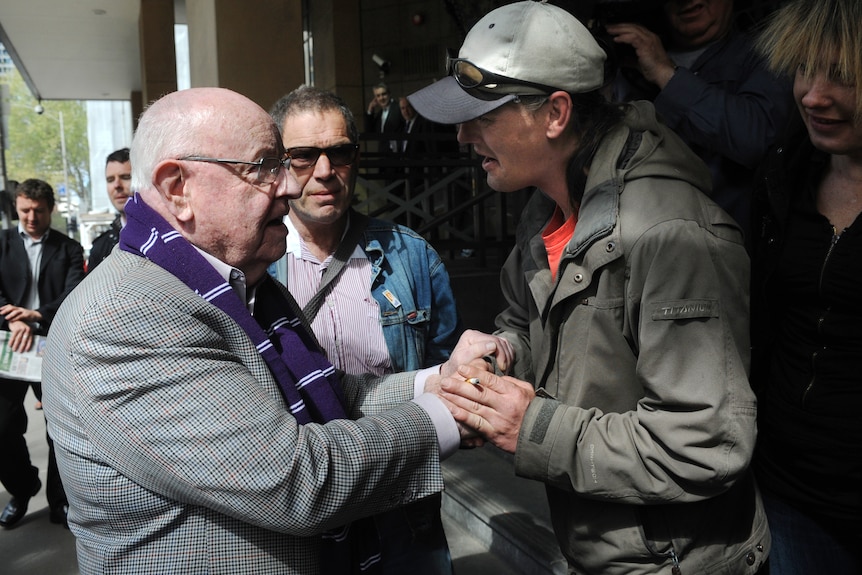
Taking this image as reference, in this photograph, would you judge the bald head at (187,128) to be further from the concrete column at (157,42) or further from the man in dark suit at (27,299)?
the concrete column at (157,42)

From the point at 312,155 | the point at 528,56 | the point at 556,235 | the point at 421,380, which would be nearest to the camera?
the point at 528,56

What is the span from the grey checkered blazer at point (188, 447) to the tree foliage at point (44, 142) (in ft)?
219

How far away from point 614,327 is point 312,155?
4.56 feet

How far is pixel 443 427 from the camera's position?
1810 mm

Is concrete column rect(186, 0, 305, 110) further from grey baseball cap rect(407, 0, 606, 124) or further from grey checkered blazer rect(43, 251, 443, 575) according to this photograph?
grey checkered blazer rect(43, 251, 443, 575)

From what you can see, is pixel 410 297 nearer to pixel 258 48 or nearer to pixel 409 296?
pixel 409 296

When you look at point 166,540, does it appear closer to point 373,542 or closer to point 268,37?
point 373,542

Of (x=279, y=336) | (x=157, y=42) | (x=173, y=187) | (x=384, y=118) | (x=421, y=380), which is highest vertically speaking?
(x=157, y=42)

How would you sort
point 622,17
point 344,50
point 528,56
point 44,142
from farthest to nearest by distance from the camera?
1. point 44,142
2. point 344,50
3. point 622,17
4. point 528,56

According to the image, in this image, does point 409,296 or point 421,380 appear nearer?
point 421,380

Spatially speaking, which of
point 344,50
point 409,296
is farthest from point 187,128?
point 344,50

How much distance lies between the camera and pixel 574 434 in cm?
170

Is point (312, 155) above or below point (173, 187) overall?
above

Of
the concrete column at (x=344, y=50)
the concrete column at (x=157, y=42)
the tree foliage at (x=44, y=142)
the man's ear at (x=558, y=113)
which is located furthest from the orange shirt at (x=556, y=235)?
the tree foliage at (x=44, y=142)
